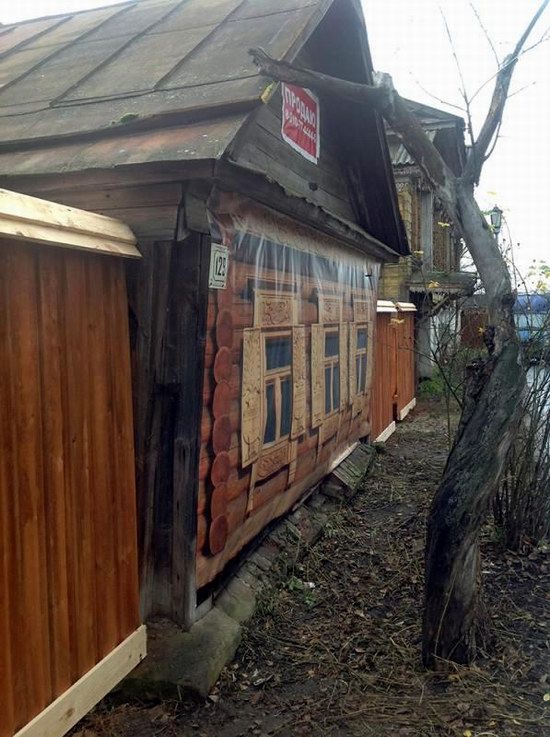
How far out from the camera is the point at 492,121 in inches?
144

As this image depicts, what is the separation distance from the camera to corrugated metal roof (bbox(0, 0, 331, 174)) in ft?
11.2

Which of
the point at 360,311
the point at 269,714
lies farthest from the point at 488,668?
the point at 360,311

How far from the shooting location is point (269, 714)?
3.21m

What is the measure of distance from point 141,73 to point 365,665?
4.02 m

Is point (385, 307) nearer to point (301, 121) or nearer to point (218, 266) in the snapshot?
point (301, 121)

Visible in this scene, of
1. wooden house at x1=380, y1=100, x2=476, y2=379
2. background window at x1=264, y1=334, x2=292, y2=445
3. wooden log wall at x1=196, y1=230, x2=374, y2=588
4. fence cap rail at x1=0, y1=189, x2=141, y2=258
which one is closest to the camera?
fence cap rail at x1=0, y1=189, x2=141, y2=258

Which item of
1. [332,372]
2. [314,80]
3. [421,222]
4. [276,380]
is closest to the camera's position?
[314,80]

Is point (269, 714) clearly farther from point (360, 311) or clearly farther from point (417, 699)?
point (360, 311)

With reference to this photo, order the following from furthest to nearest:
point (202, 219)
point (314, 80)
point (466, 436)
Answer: point (466, 436)
point (314, 80)
point (202, 219)

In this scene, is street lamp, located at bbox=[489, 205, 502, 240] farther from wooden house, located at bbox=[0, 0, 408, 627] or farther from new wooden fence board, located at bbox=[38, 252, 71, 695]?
new wooden fence board, located at bbox=[38, 252, 71, 695]

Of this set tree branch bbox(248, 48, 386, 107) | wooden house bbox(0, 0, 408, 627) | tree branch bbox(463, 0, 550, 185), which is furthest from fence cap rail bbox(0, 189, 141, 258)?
tree branch bbox(463, 0, 550, 185)

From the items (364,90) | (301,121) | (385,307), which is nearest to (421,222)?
(385,307)

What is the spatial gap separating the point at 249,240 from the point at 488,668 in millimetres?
2957

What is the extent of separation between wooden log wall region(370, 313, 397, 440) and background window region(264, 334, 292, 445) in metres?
3.94
